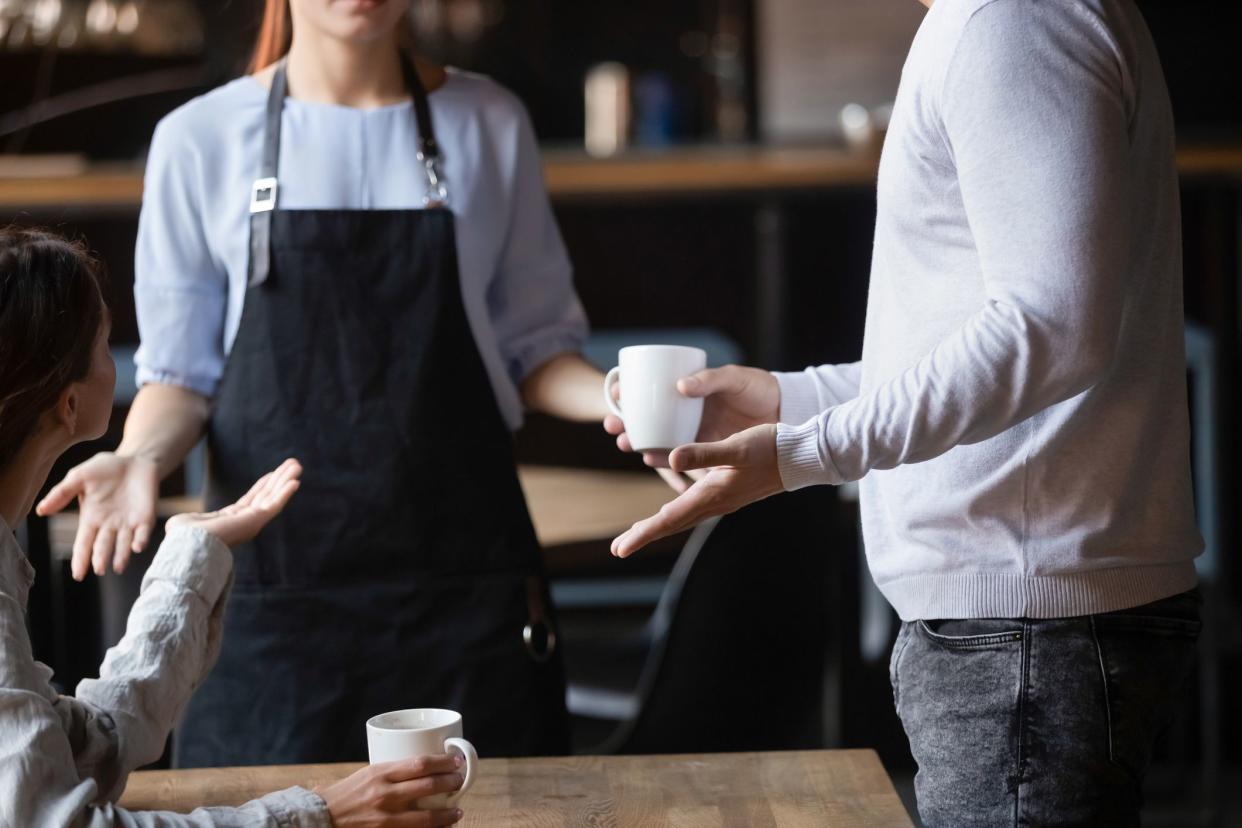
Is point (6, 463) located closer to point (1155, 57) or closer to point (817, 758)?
point (817, 758)

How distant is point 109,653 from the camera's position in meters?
1.28

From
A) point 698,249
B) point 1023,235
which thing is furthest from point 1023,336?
point 698,249

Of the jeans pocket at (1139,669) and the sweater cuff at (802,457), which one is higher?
the sweater cuff at (802,457)

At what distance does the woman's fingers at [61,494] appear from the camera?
150 centimetres

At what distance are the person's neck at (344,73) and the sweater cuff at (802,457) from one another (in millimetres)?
887

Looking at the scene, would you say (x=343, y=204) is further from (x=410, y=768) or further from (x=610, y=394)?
(x=410, y=768)

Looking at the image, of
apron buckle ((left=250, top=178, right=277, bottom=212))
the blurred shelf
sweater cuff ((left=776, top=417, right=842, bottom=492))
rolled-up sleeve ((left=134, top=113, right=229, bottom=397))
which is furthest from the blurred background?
sweater cuff ((left=776, top=417, right=842, bottom=492))

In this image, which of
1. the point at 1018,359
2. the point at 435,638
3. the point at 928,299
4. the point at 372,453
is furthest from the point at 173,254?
the point at 1018,359

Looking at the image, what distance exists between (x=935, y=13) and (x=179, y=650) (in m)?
0.83

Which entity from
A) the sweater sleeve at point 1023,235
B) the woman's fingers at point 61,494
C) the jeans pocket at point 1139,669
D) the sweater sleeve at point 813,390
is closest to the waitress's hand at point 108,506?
the woman's fingers at point 61,494

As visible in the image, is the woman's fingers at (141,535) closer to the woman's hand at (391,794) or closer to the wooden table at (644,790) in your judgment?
the wooden table at (644,790)

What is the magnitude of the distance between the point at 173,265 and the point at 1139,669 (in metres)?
1.16

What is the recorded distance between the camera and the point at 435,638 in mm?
1745

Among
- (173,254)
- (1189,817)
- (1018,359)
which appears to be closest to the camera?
(1018,359)
